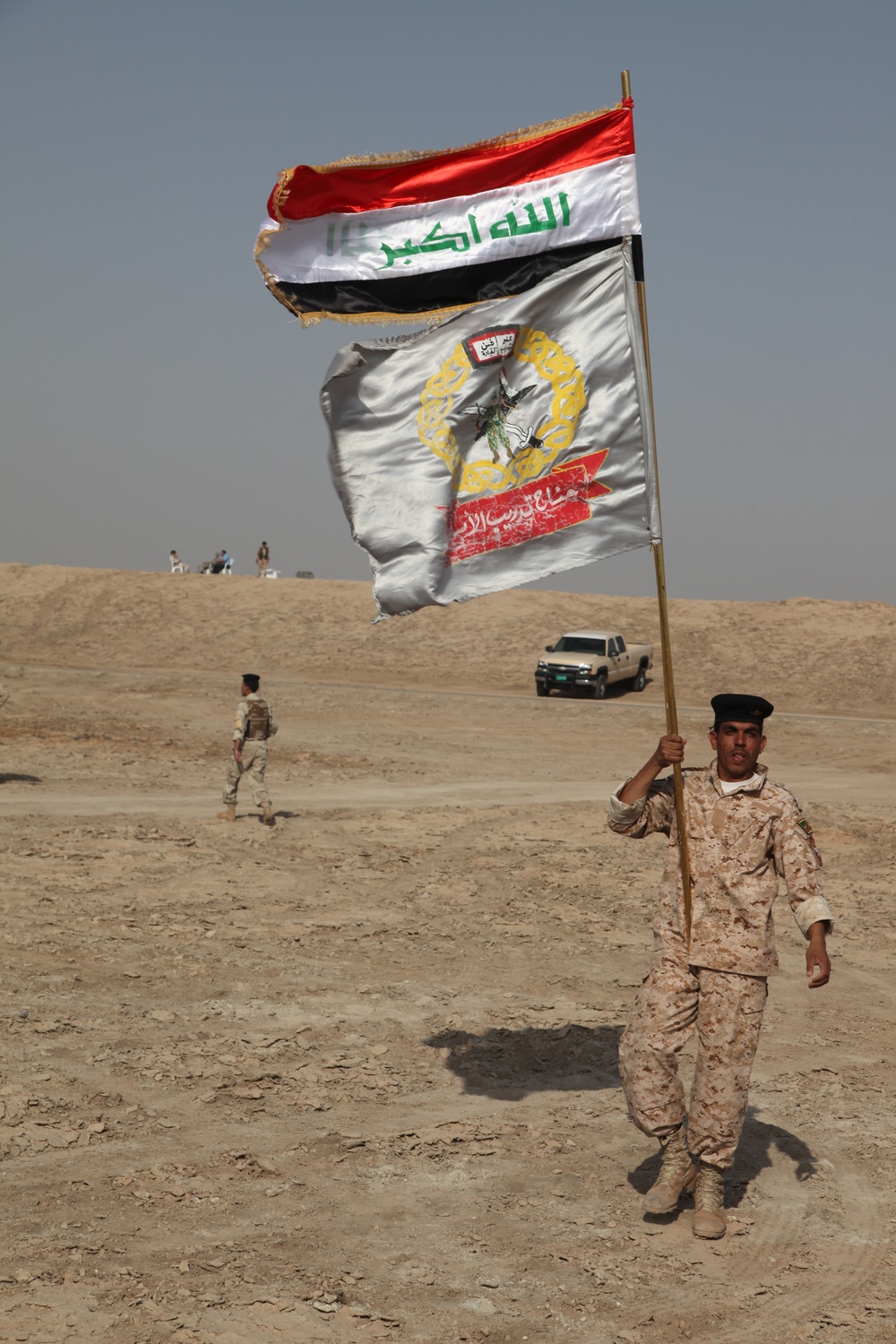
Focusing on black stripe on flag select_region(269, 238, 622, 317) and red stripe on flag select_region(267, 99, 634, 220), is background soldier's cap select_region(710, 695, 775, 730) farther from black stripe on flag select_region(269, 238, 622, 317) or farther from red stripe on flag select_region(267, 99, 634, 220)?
red stripe on flag select_region(267, 99, 634, 220)

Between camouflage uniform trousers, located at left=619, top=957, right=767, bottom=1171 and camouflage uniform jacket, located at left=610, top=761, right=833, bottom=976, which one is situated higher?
camouflage uniform jacket, located at left=610, top=761, right=833, bottom=976

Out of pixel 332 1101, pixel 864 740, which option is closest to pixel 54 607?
pixel 864 740

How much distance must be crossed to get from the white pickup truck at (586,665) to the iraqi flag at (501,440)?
26894 millimetres

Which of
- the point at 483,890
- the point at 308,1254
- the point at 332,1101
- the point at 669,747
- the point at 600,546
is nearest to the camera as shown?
the point at 308,1254

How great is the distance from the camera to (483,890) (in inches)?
493

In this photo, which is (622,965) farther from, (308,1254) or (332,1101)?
(308,1254)

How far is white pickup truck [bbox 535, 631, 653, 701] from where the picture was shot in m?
33.3

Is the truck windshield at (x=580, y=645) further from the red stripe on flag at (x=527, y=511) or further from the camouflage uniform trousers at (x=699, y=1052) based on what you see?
the camouflage uniform trousers at (x=699, y=1052)

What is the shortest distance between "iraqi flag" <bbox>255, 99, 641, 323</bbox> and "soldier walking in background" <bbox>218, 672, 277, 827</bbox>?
8.86 metres

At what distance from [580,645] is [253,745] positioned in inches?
805

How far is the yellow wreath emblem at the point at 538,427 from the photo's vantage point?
615 centimetres

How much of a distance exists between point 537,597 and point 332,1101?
139 feet

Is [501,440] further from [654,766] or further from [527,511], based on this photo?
[654,766]

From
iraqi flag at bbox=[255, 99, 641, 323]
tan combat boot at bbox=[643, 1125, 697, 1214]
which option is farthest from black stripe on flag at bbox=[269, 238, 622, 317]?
tan combat boot at bbox=[643, 1125, 697, 1214]
